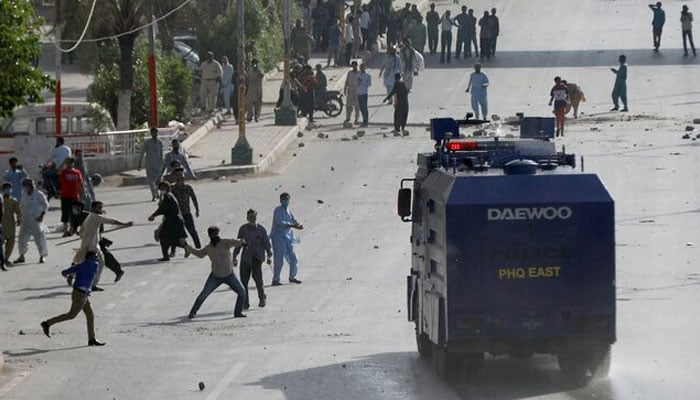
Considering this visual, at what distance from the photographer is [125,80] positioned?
1628 inches

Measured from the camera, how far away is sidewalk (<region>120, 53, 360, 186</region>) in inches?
1512

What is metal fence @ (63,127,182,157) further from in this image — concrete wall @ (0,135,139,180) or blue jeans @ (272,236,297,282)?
blue jeans @ (272,236,297,282)

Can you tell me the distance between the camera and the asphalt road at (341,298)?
1861cm

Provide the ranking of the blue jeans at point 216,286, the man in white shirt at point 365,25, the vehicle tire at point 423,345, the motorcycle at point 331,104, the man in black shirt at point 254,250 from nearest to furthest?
the vehicle tire at point 423,345
the blue jeans at point 216,286
the man in black shirt at point 254,250
the motorcycle at point 331,104
the man in white shirt at point 365,25

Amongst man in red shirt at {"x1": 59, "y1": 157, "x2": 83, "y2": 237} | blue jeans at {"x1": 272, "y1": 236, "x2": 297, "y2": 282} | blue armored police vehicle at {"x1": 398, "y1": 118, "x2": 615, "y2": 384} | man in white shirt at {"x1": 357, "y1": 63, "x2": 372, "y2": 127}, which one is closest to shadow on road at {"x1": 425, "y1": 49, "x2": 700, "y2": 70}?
man in white shirt at {"x1": 357, "y1": 63, "x2": 372, "y2": 127}

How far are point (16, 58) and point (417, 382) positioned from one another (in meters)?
5.77

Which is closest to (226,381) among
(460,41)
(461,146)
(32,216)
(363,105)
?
(461,146)

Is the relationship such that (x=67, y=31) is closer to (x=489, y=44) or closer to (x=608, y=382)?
(x=489, y=44)

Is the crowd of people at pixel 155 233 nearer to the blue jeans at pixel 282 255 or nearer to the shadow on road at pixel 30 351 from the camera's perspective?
the blue jeans at pixel 282 255

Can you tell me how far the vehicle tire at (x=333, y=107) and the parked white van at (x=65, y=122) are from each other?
A: 31.2 ft

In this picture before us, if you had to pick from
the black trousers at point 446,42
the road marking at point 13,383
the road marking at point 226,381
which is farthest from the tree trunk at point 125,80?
the road marking at point 226,381

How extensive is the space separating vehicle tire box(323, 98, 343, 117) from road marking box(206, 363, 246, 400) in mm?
28276

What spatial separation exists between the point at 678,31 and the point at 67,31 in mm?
27155

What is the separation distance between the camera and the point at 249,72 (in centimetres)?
4541
